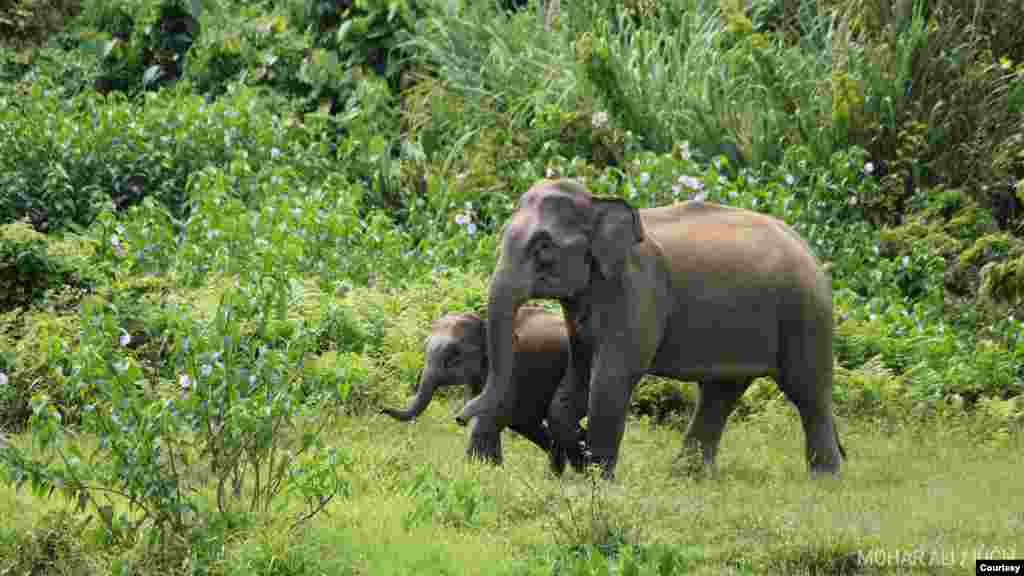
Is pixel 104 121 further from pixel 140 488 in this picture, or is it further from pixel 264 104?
pixel 140 488

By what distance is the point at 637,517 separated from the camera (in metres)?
7.85

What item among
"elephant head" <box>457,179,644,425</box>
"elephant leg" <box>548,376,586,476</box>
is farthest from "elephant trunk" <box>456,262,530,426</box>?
"elephant leg" <box>548,376,586,476</box>

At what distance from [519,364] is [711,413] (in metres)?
1.29

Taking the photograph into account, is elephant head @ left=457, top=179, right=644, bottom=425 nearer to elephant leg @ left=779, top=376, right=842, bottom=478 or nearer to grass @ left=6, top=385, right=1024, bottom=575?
grass @ left=6, top=385, right=1024, bottom=575

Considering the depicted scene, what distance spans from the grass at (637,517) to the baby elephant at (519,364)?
283 millimetres

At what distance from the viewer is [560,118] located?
48.3 feet

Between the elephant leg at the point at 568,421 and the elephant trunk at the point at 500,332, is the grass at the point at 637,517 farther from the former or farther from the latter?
the elephant trunk at the point at 500,332

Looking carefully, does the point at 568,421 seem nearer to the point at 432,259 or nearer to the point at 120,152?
the point at 432,259

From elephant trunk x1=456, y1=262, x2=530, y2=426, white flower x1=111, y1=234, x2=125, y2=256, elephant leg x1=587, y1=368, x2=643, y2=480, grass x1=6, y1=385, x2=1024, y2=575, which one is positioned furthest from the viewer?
white flower x1=111, y1=234, x2=125, y2=256

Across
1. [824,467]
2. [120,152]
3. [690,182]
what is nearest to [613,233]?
[824,467]

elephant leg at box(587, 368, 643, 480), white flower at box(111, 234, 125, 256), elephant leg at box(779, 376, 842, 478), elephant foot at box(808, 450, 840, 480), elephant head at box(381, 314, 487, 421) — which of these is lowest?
elephant foot at box(808, 450, 840, 480)

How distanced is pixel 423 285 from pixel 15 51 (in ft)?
25.5

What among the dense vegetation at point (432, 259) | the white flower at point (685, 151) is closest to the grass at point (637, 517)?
the dense vegetation at point (432, 259)

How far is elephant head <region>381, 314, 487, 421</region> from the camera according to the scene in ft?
30.3
